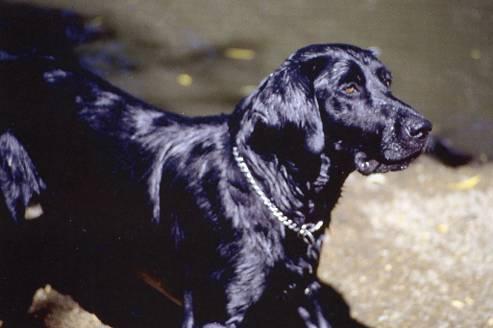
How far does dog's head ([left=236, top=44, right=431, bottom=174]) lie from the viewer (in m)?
2.80

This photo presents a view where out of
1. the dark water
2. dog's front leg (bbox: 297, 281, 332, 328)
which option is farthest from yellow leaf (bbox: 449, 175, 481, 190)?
dog's front leg (bbox: 297, 281, 332, 328)

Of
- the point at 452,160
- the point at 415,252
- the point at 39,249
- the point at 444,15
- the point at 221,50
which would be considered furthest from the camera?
the point at 444,15

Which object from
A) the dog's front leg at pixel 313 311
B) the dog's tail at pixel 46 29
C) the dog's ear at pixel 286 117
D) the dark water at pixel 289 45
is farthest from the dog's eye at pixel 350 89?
the dog's tail at pixel 46 29

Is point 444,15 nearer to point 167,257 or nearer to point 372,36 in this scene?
point 372,36

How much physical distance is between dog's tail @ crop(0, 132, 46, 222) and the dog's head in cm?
149

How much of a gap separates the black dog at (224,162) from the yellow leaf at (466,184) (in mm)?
2417

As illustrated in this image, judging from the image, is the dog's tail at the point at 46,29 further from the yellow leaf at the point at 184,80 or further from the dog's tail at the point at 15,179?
the dog's tail at the point at 15,179

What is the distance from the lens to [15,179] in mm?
3494

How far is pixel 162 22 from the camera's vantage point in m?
7.17

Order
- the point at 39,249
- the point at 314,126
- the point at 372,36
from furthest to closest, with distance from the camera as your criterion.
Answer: the point at 372,36 < the point at 39,249 < the point at 314,126

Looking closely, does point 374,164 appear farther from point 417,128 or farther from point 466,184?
point 466,184

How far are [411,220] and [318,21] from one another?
3.67m

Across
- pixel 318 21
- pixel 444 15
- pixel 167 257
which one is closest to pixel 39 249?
pixel 167 257

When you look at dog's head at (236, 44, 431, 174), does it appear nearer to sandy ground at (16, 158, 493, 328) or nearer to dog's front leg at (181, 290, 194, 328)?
dog's front leg at (181, 290, 194, 328)
